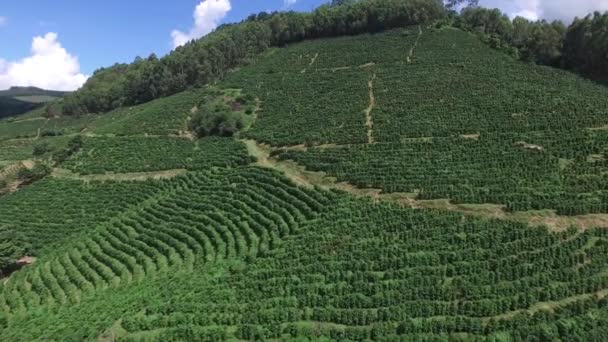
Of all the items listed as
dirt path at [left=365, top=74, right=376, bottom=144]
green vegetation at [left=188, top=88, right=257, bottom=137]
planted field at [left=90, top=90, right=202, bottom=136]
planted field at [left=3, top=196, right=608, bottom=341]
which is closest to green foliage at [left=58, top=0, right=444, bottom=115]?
planted field at [left=90, top=90, right=202, bottom=136]

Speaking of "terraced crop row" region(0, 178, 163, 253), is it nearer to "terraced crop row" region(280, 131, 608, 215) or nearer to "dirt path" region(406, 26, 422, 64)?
"terraced crop row" region(280, 131, 608, 215)

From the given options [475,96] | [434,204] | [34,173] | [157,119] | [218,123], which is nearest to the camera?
[434,204]

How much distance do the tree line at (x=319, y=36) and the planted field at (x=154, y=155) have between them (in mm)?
36172

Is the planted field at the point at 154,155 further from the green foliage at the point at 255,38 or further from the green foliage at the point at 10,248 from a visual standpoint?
the green foliage at the point at 255,38

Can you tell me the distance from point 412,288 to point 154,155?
5642cm

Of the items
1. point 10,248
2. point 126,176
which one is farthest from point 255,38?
point 10,248

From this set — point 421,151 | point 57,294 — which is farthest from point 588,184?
point 57,294

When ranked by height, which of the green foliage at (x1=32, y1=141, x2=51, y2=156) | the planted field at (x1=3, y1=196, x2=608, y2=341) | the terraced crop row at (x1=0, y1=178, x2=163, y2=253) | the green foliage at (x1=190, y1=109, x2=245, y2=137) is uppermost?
the green foliage at (x1=190, y1=109, x2=245, y2=137)

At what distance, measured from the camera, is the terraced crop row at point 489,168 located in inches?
2030

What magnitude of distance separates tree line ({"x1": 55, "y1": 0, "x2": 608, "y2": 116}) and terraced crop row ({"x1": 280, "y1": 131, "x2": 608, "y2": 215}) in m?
38.3

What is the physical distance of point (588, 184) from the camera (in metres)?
52.6

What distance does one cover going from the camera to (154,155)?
85.0 m

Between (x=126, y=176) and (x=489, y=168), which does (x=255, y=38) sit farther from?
(x=489, y=168)

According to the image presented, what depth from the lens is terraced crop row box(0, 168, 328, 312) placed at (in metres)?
54.0
